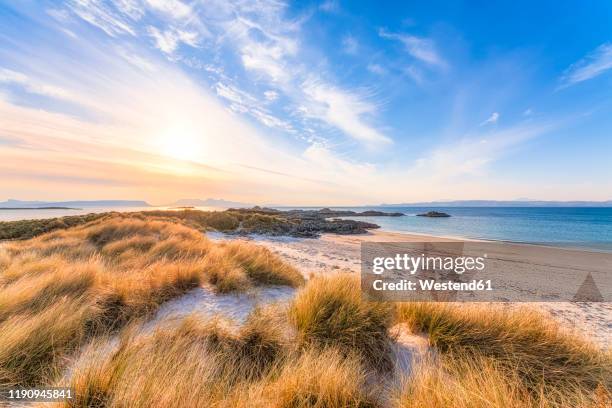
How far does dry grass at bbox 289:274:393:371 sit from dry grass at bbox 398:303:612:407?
57 cm

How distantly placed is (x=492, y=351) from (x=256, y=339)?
2.81 m

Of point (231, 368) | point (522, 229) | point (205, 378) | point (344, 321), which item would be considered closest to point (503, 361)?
point (344, 321)

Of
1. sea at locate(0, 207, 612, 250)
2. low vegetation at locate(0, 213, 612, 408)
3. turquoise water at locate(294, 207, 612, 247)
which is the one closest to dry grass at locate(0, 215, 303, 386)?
low vegetation at locate(0, 213, 612, 408)

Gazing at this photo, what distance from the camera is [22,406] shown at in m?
2.04

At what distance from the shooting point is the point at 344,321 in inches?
130

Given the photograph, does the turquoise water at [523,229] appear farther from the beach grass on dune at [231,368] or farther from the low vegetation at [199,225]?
the beach grass on dune at [231,368]

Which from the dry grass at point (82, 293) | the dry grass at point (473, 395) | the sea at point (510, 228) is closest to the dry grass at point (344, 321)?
the dry grass at point (473, 395)

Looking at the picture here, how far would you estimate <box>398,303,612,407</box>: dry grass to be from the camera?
2.07 metres

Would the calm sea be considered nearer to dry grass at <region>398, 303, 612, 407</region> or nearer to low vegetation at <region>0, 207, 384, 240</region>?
low vegetation at <region>0, 207, 384, 240</region>

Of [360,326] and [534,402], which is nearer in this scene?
[534,402]

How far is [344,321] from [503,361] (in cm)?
176

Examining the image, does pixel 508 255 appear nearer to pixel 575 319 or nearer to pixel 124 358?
pixel 575 319

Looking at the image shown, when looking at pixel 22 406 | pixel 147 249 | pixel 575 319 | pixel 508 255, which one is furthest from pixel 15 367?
pixel 508 255

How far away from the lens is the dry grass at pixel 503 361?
207 cm
